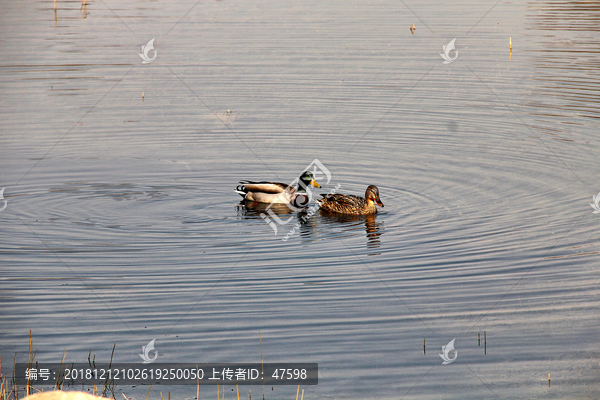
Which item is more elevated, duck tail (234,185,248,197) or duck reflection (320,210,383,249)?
duck tail (234,185,248,197)

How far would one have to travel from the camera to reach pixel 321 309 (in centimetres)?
791

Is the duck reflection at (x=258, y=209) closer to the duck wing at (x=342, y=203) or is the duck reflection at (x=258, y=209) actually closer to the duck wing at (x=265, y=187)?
the duck wing at (x=265, y=187)

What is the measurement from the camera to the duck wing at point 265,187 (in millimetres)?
12273

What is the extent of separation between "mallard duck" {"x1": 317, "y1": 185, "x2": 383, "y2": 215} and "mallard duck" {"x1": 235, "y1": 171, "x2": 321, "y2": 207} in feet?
2.27

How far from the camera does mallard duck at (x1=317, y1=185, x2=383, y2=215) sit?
11.8 meters

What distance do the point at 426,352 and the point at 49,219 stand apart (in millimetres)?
6891

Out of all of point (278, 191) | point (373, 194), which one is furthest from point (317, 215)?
point (373, 194)

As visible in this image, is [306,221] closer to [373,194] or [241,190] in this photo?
[373,194]

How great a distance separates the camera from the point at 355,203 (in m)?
12.0

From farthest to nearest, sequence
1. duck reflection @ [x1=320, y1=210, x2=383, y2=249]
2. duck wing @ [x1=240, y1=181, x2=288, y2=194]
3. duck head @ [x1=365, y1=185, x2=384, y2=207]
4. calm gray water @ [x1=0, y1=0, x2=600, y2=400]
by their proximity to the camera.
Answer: duck wing @ [x1=240, y1=181, x2=288, y2=194]
duck head @ [x1=365, y1=185, x2=384, y2=207]
duck reflection @ [x1=320, y1=210, x2=383, y2=249]
calm gray water @ [x1=0, y1=0, x2=600, y2=400]

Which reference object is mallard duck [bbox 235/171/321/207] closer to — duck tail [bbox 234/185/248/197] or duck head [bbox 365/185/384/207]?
duck tail [bbox 234/185/248/197]

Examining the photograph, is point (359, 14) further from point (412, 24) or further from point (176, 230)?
point (176, 230)

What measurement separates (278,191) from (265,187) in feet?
0.93

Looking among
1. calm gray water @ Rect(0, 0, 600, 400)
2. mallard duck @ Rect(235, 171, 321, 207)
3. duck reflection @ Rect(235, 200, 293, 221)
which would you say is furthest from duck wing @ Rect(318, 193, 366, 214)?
duck reflection @ Rect(235, 200, 293, 221)
